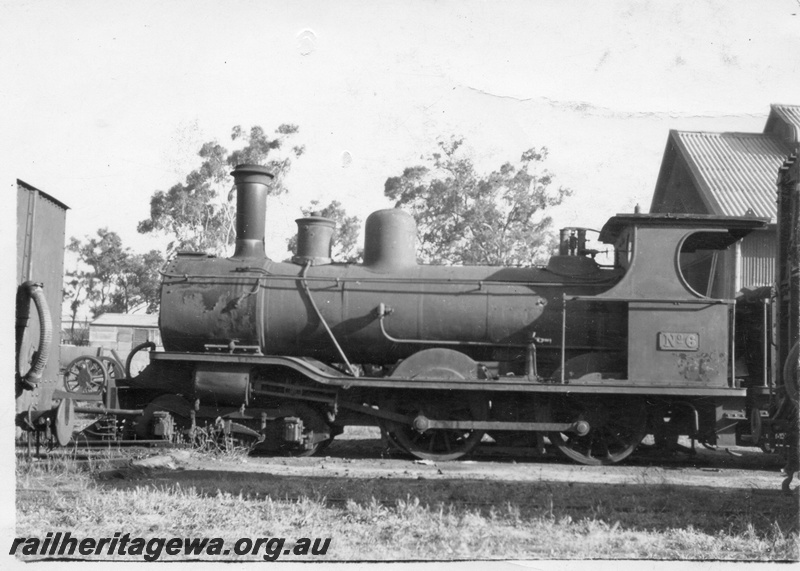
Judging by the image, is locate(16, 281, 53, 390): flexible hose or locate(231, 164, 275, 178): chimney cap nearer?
locate(16, 281, 53, 390): flexible hose

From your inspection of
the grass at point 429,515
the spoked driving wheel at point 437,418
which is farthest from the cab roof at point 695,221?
the grass at point 429,515

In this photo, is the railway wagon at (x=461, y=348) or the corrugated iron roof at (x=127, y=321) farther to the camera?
the corrugated iron roof at (x=127, y=321)

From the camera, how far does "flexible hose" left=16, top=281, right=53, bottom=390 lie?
7.14 metres

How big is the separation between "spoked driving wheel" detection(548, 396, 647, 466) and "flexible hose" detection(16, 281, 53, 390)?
610 cm

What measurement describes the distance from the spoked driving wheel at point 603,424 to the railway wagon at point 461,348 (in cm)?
2

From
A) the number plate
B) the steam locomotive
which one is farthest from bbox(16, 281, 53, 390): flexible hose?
the number plate

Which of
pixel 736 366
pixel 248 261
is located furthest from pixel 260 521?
pixel 736 366

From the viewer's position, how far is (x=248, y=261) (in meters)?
10.4

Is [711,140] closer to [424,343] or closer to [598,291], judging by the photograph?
[598,291]

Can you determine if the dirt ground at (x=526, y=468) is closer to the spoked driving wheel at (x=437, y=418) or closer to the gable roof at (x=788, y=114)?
the spoked driving wheel at (x=437, y=418)

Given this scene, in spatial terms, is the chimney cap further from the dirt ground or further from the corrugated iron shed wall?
the corrugated iron shed wall

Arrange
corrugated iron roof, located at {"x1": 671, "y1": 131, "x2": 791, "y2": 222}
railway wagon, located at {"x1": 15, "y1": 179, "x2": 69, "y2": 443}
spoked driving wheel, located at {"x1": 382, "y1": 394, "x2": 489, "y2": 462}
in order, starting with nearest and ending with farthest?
Answer: railway wagon, located at {"x1": 15, "y1": 179, "x2": 69, "y2": 443} → spoked driving wheel, located at {"x1": 382, "y1": 394, "x2": 489, "y2": 462} → corrugated iron roof, located at {"x1": 671, "y1": 131, "x2": 791, "y2": 222}

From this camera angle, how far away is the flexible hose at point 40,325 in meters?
7.14

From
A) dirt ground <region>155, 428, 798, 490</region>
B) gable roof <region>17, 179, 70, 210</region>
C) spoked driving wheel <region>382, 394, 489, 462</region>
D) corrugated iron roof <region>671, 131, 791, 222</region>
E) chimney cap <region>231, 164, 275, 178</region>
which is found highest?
corrugated iron roof <region>671, 131, 791, 222</region>
